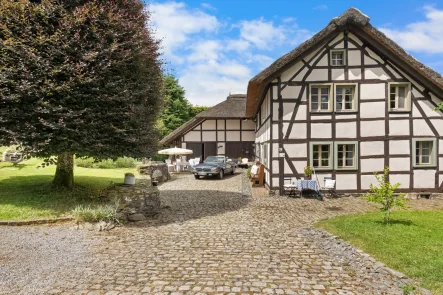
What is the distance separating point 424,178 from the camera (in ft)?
46.1

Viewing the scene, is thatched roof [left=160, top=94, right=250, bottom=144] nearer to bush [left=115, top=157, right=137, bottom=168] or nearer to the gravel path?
bush [left=115, top=157, right=137, bottom=168]

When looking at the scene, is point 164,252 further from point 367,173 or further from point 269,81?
point 367,173

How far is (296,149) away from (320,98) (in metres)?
2.60

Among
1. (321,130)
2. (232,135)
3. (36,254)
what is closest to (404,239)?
(321,130)

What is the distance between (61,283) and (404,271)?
5679mm

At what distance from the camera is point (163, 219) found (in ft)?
31.2

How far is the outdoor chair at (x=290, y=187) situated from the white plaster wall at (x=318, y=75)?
4584 mm

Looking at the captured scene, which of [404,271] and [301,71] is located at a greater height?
[301,71]

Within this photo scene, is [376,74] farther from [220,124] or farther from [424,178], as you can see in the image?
[220,124]

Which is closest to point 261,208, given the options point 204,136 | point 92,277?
point 92,277

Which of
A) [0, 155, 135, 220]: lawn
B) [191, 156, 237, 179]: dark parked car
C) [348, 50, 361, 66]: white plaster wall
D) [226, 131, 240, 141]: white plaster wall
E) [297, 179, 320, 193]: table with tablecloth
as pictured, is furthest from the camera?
[226, 131, 240, 141]: white plaster wall

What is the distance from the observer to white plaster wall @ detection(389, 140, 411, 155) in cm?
1403

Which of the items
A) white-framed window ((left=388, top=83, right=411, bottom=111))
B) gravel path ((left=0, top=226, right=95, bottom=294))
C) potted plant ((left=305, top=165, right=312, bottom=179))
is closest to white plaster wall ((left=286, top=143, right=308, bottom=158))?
potted plant ((left=305, top=165, right=312, bottom=179))

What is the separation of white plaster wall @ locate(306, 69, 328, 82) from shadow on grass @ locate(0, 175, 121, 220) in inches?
398
